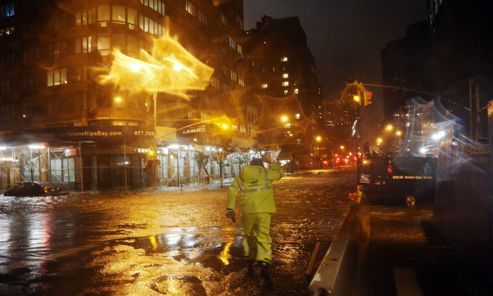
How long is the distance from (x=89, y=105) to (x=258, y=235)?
36691 millimetres

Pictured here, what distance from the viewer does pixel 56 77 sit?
41.6 m

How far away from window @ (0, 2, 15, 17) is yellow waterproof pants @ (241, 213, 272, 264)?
48848 millimetres

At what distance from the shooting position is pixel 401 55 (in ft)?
418

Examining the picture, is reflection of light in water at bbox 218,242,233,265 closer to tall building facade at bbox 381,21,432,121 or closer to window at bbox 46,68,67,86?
window at bbox 46,68,67,86

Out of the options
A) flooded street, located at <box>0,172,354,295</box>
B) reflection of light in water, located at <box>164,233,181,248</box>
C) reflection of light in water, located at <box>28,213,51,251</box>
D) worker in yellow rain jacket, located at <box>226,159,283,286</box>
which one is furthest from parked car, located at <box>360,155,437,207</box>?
reflection of light in water, located at <box>28,213,51,251</box>

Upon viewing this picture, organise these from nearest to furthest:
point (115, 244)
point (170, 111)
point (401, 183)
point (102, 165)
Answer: point (115, 244) < point (401, 183) < point (102, 165) < point (170, 111)

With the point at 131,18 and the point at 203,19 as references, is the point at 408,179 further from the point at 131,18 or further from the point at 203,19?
the point at 203,19

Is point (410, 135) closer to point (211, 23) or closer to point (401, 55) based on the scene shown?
point (211, 23)

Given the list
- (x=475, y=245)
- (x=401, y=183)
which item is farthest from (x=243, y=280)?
(x=401, y=183)

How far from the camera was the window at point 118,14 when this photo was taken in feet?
129

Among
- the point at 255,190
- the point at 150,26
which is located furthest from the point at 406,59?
the point at 255,190

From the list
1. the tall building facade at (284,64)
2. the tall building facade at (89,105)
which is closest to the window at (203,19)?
the tall building facade at (89,105)

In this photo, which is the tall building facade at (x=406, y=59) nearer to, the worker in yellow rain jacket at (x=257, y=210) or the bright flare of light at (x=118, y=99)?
the bright flare of light at (x=118, y=99)

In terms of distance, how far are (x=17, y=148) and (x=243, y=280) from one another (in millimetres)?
33995
